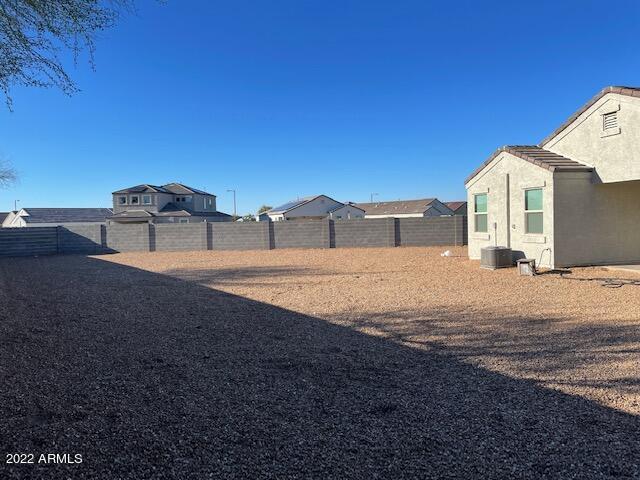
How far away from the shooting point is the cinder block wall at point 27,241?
23.9 meters

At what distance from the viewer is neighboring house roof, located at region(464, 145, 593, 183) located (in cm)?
1269

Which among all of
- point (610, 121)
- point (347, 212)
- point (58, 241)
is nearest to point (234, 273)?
point (610, 121)

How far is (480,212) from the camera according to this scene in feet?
53.3

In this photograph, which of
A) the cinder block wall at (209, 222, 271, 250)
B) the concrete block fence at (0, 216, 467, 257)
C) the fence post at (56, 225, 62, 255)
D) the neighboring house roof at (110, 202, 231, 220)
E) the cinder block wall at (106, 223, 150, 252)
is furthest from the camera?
the neighboring house roof at (110, 202, 231, 220)

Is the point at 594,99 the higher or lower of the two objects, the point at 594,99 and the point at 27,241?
the higher

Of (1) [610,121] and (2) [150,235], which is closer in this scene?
(1) [610,121]

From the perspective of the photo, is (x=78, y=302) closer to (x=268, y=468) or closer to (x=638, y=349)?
(x=268, y=468)

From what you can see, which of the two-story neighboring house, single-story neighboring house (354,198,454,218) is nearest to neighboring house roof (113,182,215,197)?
the two-story neighboring house

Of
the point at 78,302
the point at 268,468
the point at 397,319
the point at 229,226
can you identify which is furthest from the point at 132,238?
the point at 268,468

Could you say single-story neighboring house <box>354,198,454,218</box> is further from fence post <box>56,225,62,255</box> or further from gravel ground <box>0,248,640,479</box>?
gravel ground <box>0,248,640,479</box>

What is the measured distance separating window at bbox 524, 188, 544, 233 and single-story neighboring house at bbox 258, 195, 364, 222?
4573 cm

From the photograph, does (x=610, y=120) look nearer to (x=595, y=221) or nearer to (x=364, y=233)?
(x=595, y=221)

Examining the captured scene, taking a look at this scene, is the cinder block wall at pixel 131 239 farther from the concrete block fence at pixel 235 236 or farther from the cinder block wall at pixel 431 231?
the cinder block wall at pixel 431 231

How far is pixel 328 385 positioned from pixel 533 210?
10978 mm
